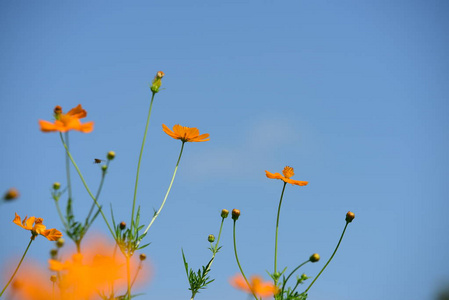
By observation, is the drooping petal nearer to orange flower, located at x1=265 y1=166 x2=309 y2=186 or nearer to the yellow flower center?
orange flower, located at x1=265 y1=166 x2=309 y2=186

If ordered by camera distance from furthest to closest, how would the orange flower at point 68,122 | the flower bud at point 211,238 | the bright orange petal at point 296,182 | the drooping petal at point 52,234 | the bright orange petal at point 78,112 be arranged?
the flower bud at point 211,238, the bright orange petal at point 296,182, the drooping petal at point 52,234, the bright orange petal at point 78,112, the orange flower at point 68,122

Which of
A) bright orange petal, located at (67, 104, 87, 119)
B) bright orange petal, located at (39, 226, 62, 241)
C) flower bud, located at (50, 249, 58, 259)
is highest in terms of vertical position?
bright orange petal, located at (67, 104, 87, 119)

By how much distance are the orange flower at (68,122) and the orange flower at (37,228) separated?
520mm

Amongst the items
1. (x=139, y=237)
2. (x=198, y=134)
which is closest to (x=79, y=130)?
(x=139, y=237)

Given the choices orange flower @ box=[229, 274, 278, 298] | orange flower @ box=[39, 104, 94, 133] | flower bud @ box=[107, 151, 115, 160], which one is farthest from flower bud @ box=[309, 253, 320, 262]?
orange flower @ box=[39, 104, 94, 133]

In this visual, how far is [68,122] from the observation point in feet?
5.11

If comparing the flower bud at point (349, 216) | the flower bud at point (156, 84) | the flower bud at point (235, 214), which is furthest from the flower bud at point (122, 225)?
the flower bud at point (349, 216)

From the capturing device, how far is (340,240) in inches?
91.9

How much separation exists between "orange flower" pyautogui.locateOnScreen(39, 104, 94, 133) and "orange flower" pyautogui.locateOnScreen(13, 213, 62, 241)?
1.71 ft

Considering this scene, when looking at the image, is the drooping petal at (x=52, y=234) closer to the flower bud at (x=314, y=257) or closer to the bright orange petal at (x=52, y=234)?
the bright orange petal at (x=52, y=234)

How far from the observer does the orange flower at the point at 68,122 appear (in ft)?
4.86

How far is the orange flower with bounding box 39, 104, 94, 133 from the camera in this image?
4.86 feet

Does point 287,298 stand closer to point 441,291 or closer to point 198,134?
point 198,134

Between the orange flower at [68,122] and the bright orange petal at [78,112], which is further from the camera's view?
the bright orange petal at [78,112]
